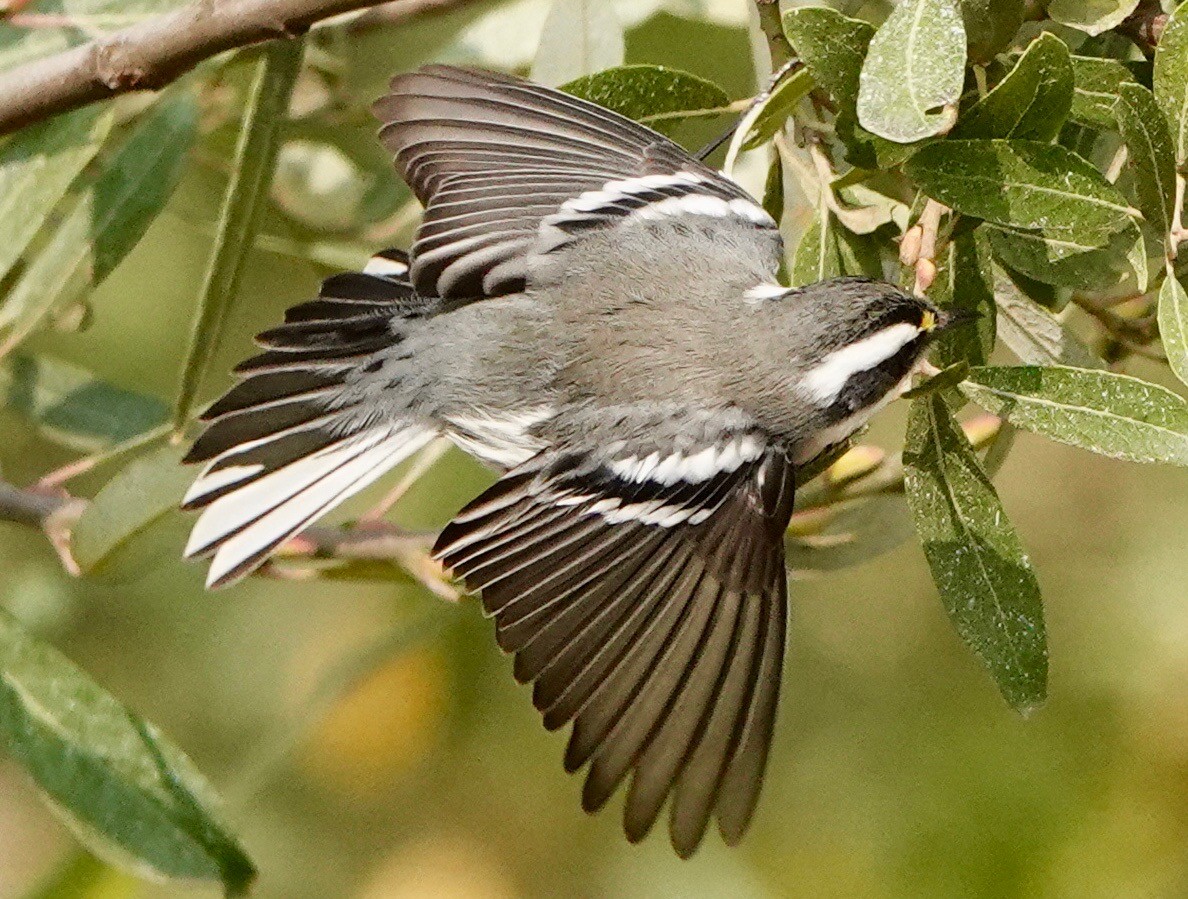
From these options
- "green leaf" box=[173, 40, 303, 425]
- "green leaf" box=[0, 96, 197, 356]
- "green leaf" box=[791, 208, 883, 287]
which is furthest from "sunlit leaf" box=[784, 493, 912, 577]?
"green leaf" box=[0, 96, 197, 356]

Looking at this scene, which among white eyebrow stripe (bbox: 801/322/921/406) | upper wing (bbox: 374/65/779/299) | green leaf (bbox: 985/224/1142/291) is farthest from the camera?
upper wing (bbox: 374/65/779/299)

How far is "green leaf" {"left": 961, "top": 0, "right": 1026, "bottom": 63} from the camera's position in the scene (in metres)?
1.37

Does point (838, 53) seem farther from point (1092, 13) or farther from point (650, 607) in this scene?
point (650, 607)

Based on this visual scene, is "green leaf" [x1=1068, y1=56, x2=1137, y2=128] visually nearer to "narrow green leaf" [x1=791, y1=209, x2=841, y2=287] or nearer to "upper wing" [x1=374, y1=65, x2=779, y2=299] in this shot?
"narrow green leaf" [x1=791, y1=209, x2=841, y2=287]

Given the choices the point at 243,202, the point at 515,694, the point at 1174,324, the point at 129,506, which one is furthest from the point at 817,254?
the point at 515,694

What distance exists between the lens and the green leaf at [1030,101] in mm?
1280

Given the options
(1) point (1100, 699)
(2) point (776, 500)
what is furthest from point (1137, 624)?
(2) point (776, 500)

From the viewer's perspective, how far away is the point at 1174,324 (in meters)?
1.28

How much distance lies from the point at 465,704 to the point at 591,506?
1068 mm

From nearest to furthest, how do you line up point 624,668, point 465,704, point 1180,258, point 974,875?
point 1180,258 → point 624,668 → point 974,875 → point 465,704

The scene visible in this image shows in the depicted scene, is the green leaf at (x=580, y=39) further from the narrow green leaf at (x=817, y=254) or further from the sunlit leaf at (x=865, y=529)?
the sunlit leaf at (x=865, y=529)

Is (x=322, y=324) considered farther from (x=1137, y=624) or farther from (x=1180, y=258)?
(x=1137, y=624)

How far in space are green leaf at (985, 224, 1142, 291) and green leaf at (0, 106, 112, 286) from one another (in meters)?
0.96

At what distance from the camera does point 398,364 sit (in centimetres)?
187
